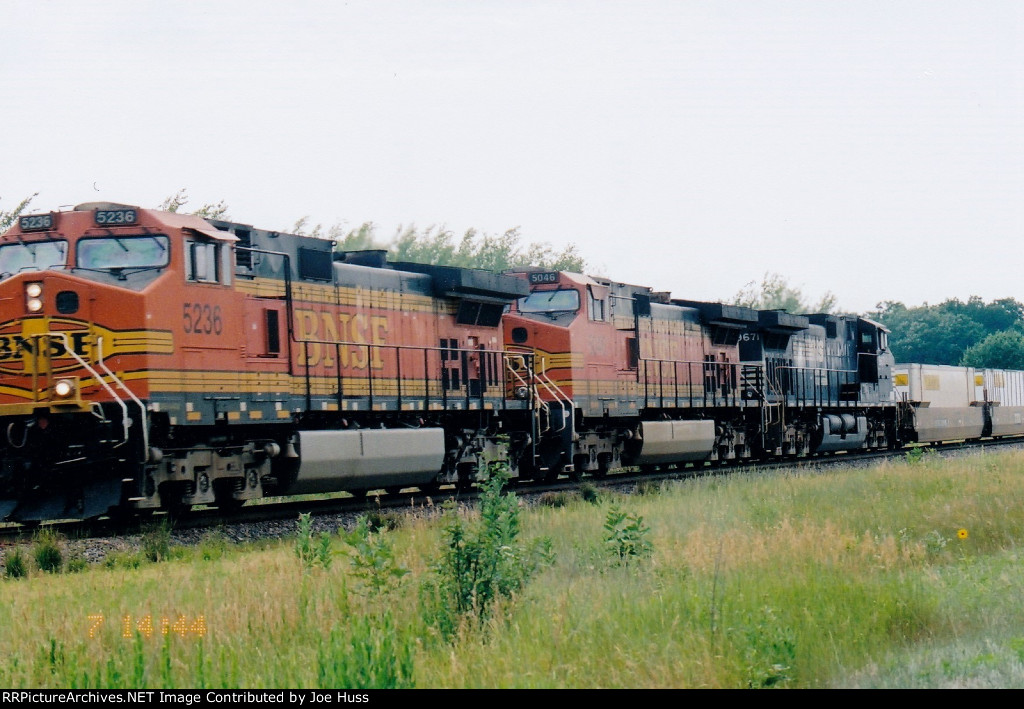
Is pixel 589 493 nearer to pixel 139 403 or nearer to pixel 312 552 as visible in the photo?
pixel 312 552

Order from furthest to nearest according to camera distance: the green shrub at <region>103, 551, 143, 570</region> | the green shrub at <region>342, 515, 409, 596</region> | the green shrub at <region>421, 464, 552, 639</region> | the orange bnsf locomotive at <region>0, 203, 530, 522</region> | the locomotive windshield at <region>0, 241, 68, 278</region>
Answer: the locomotive windshield at <region>0, 241, 68, 278</region>, the orange bnsf locomotive at <region>0, 203, 530, 522</region>, the green shrub at <region>103, 551, 143, 570</region>, the green shrub at <region>342, 515, 409, 596</region>, the green shrub at <region>421, 464, 552, 639</region>

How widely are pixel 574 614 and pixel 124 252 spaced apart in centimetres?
754

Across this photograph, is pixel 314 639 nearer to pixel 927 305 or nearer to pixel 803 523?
pixel 803 523

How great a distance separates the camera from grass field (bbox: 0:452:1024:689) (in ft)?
20.6

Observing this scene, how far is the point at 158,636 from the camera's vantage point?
7.45 m

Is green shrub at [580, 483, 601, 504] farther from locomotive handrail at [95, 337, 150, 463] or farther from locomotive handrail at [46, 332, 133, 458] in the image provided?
locomotive handrail at [46, 332, 133, 458]

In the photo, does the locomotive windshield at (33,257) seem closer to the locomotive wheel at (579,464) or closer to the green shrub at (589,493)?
the green shrub at (589,493)

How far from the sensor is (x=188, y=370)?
1277 cm

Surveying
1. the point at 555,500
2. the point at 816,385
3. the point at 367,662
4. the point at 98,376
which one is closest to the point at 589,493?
the point at 555,500

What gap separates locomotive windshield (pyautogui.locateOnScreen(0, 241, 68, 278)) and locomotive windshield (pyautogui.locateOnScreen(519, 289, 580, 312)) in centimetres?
928

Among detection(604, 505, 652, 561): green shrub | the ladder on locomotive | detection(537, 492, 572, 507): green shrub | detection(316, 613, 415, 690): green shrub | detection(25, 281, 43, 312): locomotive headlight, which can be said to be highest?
detection(25, 281, 43, 312): locomotive headlight

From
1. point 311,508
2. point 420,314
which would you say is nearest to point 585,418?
point 420,314

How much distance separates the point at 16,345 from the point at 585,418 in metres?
10.8

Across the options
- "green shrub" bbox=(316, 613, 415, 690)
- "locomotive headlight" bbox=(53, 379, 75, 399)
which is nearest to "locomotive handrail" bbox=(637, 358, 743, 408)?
"locomotive headlight" bbox=(53, 379, 75, 399)
